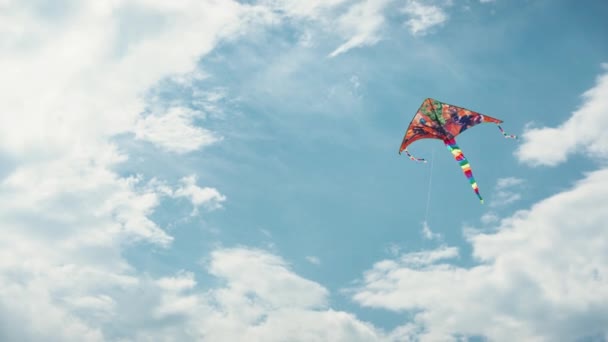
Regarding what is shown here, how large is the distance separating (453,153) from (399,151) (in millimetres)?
4748

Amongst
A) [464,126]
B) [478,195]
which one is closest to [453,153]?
[464,126]

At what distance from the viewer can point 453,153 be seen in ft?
143

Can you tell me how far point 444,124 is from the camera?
4322 cm

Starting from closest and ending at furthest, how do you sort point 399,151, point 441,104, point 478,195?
1. point 478,195
2. point 441,104
3. point 399,151

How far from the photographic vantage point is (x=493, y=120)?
41.2 m

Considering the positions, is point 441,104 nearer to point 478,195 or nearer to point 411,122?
point 411,122

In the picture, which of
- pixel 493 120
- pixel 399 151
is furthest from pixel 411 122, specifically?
pixel 493 120

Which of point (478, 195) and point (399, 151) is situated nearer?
point (478, 195)

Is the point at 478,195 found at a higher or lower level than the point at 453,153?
lower

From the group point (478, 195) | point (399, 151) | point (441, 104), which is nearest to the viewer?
point (478, 195)

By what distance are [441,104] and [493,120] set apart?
452 centimetres

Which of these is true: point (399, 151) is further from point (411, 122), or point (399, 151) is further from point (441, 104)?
point (441, 104)

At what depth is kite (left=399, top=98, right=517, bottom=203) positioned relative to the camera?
4188 cm

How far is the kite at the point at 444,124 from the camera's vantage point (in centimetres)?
4188
